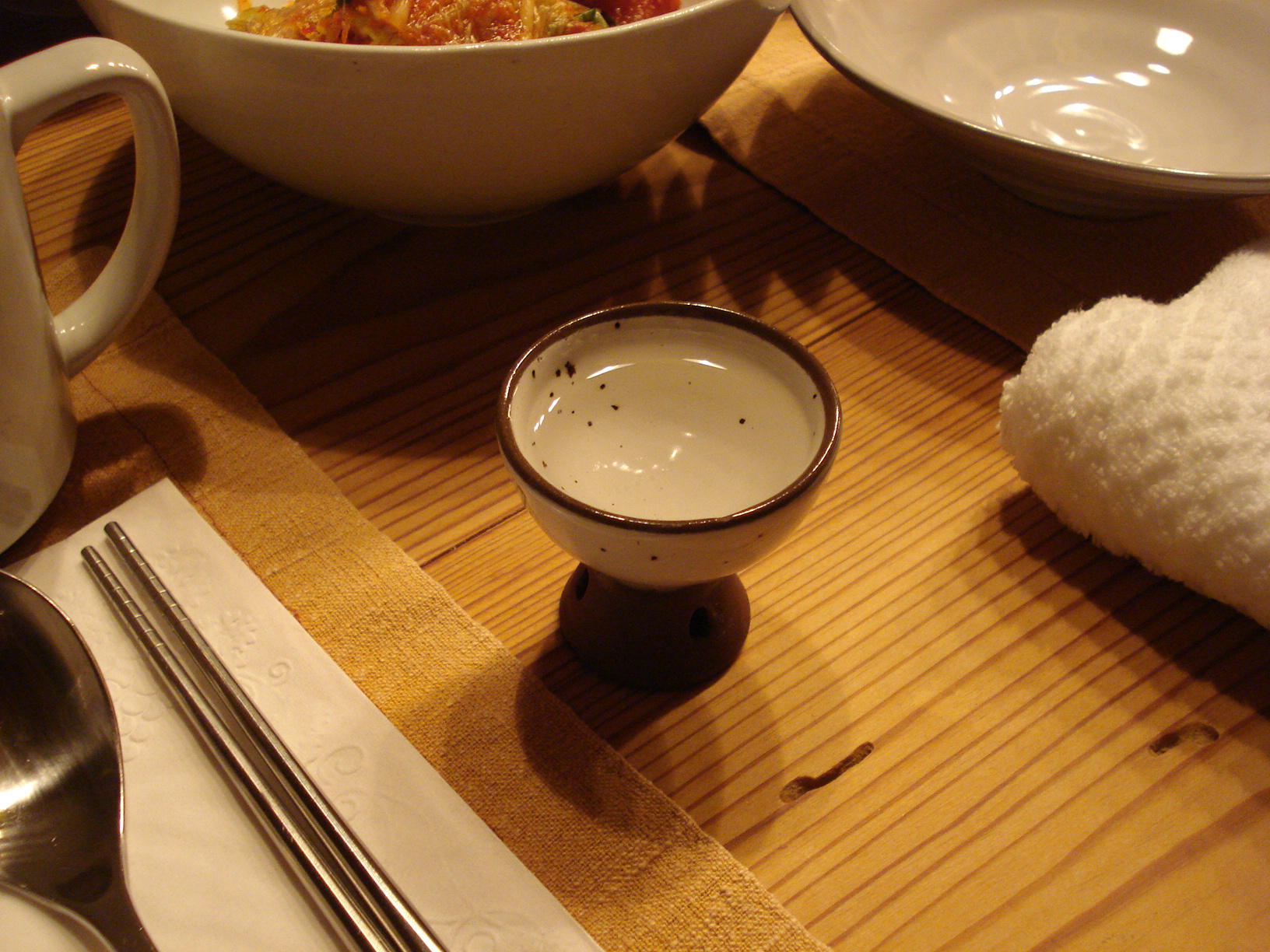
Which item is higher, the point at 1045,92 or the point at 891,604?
the point at 1045,92

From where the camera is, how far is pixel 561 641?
45 centimetres

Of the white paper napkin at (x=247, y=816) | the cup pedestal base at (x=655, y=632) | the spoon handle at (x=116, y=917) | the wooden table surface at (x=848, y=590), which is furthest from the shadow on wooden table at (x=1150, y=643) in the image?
the spoon handle at (x=116, y=917)

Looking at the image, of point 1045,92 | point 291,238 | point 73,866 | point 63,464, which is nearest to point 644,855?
point 73,866

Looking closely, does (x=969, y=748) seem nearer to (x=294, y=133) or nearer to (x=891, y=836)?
(x=891, y=836)

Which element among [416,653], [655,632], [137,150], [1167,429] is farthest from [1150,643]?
[137,150]

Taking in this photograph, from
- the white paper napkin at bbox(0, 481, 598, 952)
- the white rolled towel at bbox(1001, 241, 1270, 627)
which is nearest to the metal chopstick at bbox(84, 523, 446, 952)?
the white paper napkin at bbox(0, 481, 598, 952)

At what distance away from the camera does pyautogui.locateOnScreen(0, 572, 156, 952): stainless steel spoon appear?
33 centimetres

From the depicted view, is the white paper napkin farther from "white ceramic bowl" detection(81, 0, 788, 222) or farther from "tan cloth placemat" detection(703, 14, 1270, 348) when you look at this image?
"tan cloth placemat" detection(703, 14, 1270, 348)

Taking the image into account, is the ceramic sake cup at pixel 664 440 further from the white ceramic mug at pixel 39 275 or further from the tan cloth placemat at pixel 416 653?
the white ceramic mug at pixel 39 275

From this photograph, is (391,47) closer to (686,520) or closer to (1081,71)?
(686,520)

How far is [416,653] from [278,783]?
0.30 ft

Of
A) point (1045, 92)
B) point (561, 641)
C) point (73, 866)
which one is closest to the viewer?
point (73, 866)

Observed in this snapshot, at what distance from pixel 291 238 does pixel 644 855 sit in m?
0.55

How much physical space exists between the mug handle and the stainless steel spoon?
0.16 m
